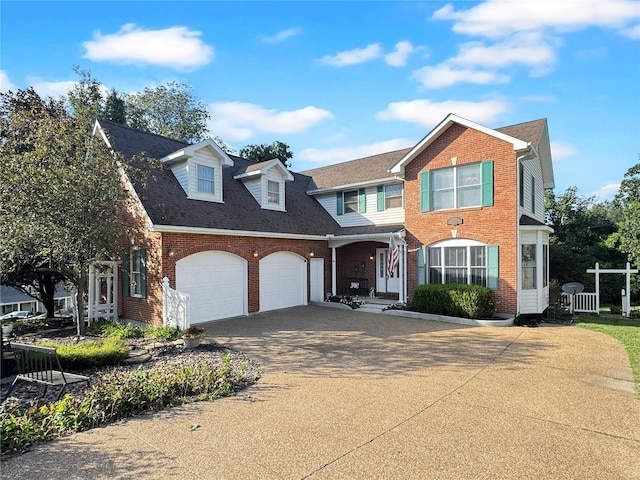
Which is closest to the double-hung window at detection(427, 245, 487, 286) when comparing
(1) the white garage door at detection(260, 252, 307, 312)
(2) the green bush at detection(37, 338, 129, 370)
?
(1) the white garage door at detection(260, 252, 307, 312)

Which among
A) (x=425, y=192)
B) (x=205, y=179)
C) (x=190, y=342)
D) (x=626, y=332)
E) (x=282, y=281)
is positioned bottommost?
(x=626, y=332)

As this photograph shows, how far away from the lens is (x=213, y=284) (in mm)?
12742

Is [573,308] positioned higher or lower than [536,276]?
lower

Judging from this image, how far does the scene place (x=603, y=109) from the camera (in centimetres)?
1151

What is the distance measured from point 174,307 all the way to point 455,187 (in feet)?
35.1

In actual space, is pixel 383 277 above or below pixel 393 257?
below

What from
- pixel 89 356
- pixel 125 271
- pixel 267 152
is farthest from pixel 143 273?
pixel 267 152

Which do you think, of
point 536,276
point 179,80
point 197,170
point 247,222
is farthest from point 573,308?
point 179,80

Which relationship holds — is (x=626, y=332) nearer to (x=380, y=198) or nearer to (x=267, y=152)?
(x=380, y=198)

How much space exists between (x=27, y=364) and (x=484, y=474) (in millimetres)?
7297

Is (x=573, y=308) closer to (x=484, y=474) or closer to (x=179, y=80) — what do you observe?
(x=484, y=474)

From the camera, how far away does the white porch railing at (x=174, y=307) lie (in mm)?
10520

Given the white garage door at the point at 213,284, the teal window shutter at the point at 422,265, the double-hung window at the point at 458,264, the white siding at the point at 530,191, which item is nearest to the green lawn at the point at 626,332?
the double-hung window at the point at 458,264

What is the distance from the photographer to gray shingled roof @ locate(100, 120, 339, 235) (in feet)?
39.4
